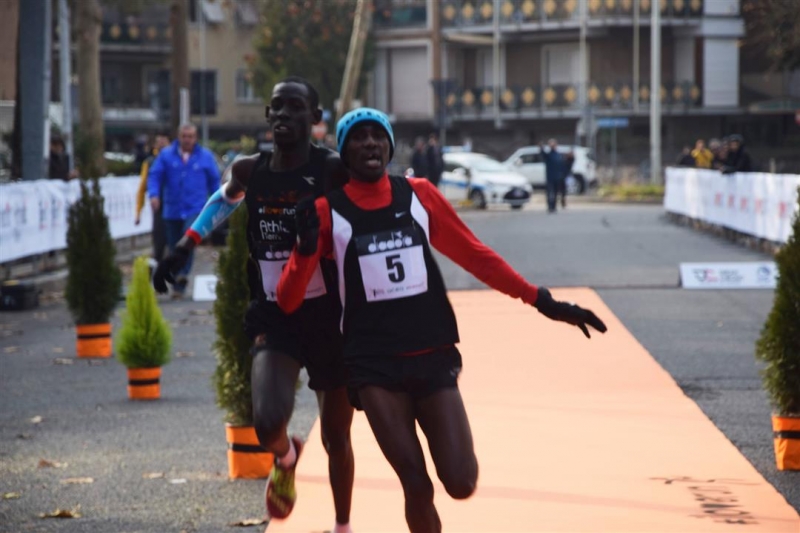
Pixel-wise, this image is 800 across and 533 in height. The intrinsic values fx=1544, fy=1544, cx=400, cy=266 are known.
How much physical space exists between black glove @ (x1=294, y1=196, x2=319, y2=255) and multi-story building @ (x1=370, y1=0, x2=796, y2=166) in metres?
55.4

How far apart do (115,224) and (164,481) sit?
57.9 feet

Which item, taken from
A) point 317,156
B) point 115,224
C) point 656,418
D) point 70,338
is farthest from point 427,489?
→ point 115,224

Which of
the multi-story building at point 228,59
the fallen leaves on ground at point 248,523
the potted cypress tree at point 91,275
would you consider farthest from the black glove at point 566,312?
the multi-story building at point 228,59

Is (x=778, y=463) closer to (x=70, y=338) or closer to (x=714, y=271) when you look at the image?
(x=70, y=338)

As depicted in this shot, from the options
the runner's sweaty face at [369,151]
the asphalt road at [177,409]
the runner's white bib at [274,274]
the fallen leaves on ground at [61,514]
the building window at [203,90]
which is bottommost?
the asphalt road at [177,409]

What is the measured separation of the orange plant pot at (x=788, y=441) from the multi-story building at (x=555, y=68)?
5267cm

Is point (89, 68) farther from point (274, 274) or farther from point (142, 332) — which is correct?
point (274, 274)

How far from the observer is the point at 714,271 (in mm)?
18188

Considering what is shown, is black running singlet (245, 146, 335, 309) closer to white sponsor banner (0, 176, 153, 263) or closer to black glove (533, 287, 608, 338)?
black glove (533, 287, 608, 338)

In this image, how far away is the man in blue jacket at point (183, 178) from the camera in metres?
16.6

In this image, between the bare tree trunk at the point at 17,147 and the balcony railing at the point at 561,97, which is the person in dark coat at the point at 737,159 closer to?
the bare tree trunk at the point at 17,147

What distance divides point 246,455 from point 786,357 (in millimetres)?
2785

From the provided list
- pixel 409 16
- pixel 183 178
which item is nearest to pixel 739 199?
pixel 183 178

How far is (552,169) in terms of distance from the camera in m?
38.7
